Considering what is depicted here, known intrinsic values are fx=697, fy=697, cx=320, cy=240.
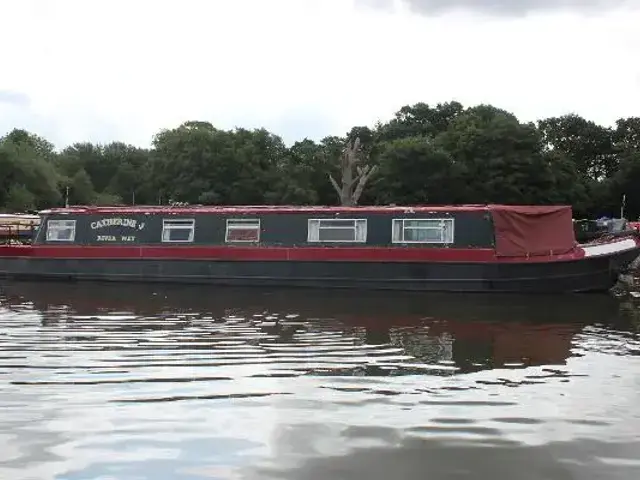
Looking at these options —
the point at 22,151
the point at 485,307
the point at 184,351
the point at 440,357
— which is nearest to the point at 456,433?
the point at 440,357

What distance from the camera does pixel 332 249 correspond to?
15195 millimetres

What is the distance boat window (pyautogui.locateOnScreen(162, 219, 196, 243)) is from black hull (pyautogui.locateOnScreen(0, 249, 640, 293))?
→ 0.63m

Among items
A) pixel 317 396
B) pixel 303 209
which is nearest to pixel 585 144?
pixel 303 209

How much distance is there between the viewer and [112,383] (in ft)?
20.6

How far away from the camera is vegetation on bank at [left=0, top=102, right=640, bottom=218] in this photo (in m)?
43.2

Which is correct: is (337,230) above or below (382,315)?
above

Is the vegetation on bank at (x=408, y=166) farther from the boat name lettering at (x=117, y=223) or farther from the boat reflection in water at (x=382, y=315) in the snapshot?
the boat reflection in water at (x=382, y=315)

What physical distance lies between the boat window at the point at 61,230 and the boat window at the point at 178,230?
8.02 feet

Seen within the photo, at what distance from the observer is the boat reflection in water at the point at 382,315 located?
8.24m

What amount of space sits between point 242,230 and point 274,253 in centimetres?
110

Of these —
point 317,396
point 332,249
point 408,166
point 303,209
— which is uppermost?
point 408,166

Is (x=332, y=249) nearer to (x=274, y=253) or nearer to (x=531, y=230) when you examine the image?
(x=274, y=253)

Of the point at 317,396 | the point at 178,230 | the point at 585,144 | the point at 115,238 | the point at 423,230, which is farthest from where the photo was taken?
the point at 585,144

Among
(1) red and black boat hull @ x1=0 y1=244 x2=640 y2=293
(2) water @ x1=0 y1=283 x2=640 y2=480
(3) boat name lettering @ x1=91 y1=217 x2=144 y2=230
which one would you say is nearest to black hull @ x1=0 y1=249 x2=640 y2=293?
(1) red and black boat hull @ x1=0 y1=244 x2=640 y2=293
